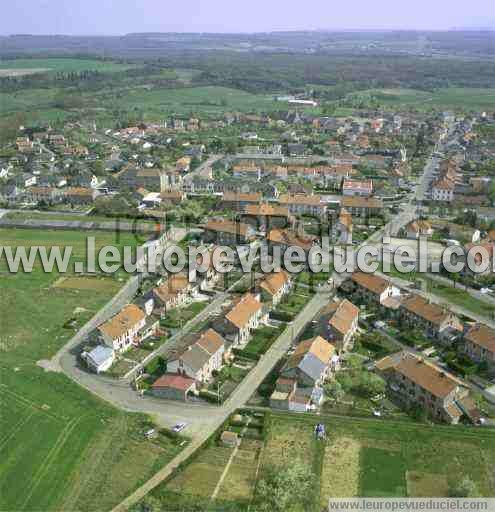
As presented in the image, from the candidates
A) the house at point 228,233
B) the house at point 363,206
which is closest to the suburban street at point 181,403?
the house at point 228,233

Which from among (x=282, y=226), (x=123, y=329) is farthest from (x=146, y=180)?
(x=123, y=329)

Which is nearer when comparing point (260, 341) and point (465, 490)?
point (465, 490)

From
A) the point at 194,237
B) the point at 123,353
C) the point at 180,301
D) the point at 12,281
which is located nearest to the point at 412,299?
the point at 180,301

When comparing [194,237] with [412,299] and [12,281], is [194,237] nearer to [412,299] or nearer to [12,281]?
[12,281]

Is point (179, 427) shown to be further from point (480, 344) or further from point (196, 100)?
point (196, 100)

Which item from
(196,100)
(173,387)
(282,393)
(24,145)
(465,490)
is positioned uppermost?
(196,100)

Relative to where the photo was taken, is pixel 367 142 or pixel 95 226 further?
pixel 367 142
